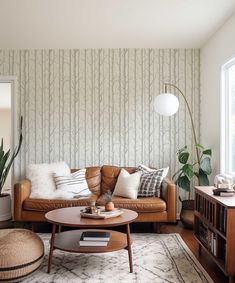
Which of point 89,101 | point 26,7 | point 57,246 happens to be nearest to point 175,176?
point 89,101

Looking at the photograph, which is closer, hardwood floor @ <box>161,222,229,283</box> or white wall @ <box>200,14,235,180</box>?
hardwood floor @ <box>161,222,229,283</box>

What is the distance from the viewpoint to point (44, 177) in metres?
4.37

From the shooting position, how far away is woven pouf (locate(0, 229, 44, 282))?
250cm

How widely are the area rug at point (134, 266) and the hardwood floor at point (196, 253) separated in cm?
7

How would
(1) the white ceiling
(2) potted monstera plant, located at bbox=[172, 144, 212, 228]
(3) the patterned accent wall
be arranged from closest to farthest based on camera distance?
(1) the white ceiling, (2) potted monstera plant, located at bbox=[172, 144, 212, 228], (3) the patterned accent wall

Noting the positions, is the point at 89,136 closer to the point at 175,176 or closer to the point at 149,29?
the point at 175,176

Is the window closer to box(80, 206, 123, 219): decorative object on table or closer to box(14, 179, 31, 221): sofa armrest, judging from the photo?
box(80, 206, 123, 219): decorative object on table

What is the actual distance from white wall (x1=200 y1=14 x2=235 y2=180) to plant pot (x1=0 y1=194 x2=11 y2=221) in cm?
289

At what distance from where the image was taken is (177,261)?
3.11 m

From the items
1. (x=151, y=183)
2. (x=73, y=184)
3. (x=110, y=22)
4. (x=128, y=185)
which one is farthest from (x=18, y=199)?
(x=110, y=22)

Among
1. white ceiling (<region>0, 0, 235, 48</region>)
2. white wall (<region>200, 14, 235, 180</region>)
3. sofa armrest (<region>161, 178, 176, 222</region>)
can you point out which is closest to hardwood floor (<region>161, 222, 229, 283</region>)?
sofa armrest (<region>161, 178, 176, 222</region>)

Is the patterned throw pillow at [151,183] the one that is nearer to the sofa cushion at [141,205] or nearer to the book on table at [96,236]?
the sofa cushion at [141,205]

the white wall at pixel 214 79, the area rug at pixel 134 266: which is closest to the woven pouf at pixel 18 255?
the area rug at pixel 134 266

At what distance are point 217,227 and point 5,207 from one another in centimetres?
312
